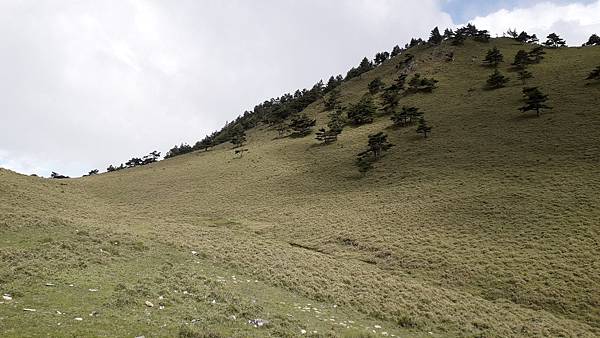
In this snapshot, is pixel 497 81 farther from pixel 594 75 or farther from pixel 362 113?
pixel 362 113

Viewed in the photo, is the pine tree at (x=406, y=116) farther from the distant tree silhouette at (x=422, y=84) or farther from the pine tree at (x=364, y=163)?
the distant tree silhouette at (x=422, y=84)

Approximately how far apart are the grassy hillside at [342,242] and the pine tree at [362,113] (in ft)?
62.0

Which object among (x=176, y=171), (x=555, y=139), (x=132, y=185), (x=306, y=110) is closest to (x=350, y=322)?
(x=555, y=139)

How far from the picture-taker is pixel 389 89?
11362 cm

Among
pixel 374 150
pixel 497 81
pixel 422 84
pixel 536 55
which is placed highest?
pixel 536 55

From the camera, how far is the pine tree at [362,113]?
321 ft

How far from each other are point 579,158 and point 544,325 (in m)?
39.0

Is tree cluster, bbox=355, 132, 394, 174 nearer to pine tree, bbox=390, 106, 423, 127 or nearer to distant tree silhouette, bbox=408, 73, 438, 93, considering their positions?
pine tree, bbox=390, 106, 423, 127

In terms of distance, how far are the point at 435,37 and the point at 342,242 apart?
5279 inches

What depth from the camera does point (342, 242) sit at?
121 feet

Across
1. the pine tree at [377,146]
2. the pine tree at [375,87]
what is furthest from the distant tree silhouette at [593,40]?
the pine tree at [377,146]

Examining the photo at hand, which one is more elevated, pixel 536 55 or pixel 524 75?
pixel 536 55

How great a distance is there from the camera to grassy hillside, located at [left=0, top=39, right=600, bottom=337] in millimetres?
15750

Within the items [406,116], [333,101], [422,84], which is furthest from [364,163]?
[333,101]
